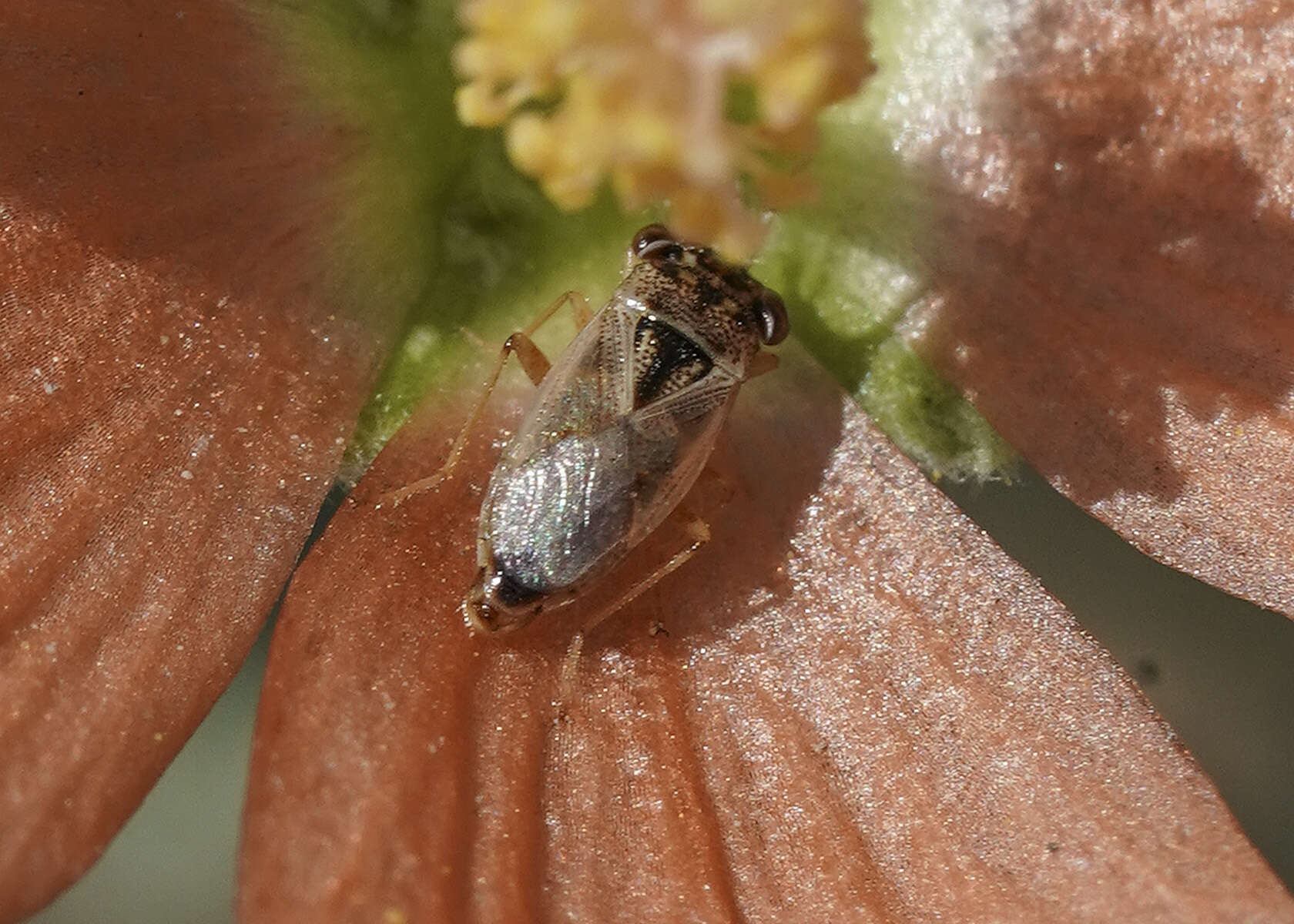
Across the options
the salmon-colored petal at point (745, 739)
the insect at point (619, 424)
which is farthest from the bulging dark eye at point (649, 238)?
the salmon-colored petal at point (745, 739)

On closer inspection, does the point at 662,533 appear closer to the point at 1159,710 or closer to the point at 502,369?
the point at 502,369

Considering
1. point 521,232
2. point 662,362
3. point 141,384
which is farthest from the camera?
point 521,232

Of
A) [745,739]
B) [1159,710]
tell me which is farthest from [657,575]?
[1159,710]

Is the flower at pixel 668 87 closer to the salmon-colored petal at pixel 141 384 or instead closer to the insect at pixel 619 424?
the insect at pixel 619 424

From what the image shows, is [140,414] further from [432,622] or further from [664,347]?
[664,347]

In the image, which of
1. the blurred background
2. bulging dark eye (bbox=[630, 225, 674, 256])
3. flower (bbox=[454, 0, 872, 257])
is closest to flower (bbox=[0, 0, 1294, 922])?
bulging dark eye (bbox=[630, 225, 674, 256])

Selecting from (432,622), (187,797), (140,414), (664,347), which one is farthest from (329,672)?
(187,797)
